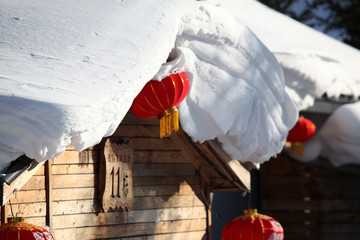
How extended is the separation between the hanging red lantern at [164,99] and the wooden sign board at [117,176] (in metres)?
0.41

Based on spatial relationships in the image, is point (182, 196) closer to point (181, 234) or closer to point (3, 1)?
point (181, 234)

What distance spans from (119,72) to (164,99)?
67cm

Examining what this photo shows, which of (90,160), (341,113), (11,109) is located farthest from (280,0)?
(11,109)

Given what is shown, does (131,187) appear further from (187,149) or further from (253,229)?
(253,229)

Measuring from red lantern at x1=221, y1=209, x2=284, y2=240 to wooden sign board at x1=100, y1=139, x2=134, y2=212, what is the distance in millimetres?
856

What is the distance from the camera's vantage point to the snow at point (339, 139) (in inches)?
252

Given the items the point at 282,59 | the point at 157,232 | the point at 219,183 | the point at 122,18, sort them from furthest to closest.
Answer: the point at 282,59
the point at 219,183
the point at 157,232
the point at 122,18

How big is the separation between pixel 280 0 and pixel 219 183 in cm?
873

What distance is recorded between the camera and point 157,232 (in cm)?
422

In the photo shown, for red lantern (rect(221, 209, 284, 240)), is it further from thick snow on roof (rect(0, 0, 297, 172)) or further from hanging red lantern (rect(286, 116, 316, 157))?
hanging red lantern (rect(286, 116, 316, 157))

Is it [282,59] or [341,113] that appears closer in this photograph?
[282,59]

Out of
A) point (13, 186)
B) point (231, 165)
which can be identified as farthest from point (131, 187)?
point (13, 186)

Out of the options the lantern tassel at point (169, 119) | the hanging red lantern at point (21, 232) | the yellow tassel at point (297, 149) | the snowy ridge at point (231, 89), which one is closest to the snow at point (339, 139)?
the yellow tassel at point (297, 149)

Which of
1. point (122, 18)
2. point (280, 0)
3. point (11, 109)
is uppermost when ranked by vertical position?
point (280, 0)
